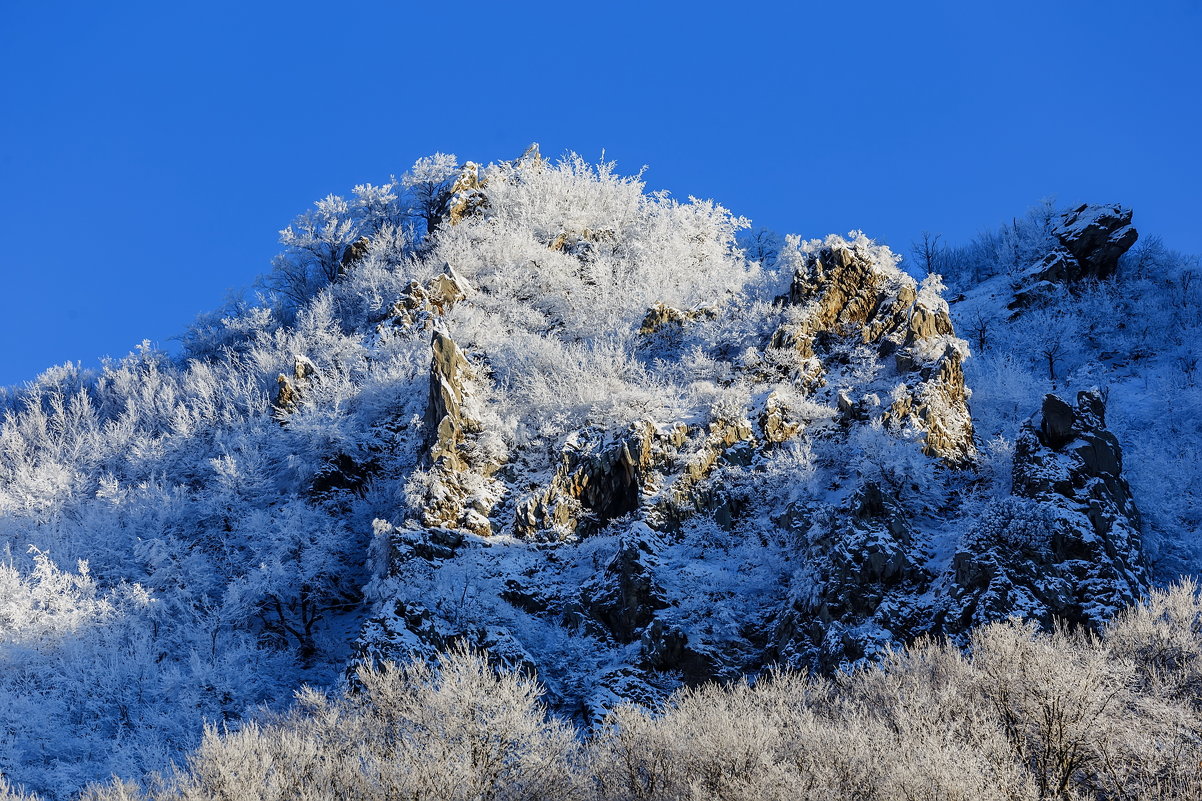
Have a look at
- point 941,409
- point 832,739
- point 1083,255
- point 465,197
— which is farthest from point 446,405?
point 1083,255

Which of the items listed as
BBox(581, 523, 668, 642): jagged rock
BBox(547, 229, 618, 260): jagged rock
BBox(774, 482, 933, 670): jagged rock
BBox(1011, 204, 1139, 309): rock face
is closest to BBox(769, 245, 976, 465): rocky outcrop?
BBox(774, 482, 933, 670): jagged rock

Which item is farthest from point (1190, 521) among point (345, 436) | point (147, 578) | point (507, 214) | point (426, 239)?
point (426, 239)

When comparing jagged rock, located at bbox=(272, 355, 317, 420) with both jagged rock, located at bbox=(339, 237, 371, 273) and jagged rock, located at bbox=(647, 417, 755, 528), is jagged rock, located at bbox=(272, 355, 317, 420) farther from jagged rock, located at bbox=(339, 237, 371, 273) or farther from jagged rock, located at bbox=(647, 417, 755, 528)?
jagged rock, located at bbox=(647, 417, 755, 528)

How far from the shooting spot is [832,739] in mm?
21812

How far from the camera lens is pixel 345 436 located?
1809 inches

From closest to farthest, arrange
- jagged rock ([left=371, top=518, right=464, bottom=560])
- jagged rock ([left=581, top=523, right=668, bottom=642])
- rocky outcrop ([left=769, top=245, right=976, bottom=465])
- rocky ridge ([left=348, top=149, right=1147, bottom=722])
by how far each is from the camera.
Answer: rocky ridge ([left=348, top=149, right=1147, bottom=722])
jagged rock ([left=581, top=523, right=668, bottom=642])
jagged rock ([left=371, top=518, right=464, bottom=560])
rocky outcrop ([left=769, top=245, right=976, bottom=465])

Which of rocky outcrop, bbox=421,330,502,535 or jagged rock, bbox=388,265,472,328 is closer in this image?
rocky outcrop, bbox=421,330,502,535

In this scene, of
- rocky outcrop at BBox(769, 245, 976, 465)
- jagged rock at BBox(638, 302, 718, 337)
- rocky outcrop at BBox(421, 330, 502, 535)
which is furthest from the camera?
jagged rock at BBox(638, 302, 718, 337)

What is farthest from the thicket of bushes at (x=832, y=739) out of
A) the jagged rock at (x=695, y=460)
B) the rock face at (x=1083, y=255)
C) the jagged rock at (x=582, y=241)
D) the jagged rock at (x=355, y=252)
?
the jagged rock at (x=355, y=252)

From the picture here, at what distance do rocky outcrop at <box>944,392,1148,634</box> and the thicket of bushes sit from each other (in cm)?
120

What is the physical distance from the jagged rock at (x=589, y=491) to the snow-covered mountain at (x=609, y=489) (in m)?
0.13

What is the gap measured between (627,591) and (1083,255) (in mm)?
41986

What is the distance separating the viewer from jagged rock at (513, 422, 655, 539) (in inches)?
1489

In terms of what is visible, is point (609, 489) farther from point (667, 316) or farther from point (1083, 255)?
point (1083, 255)
